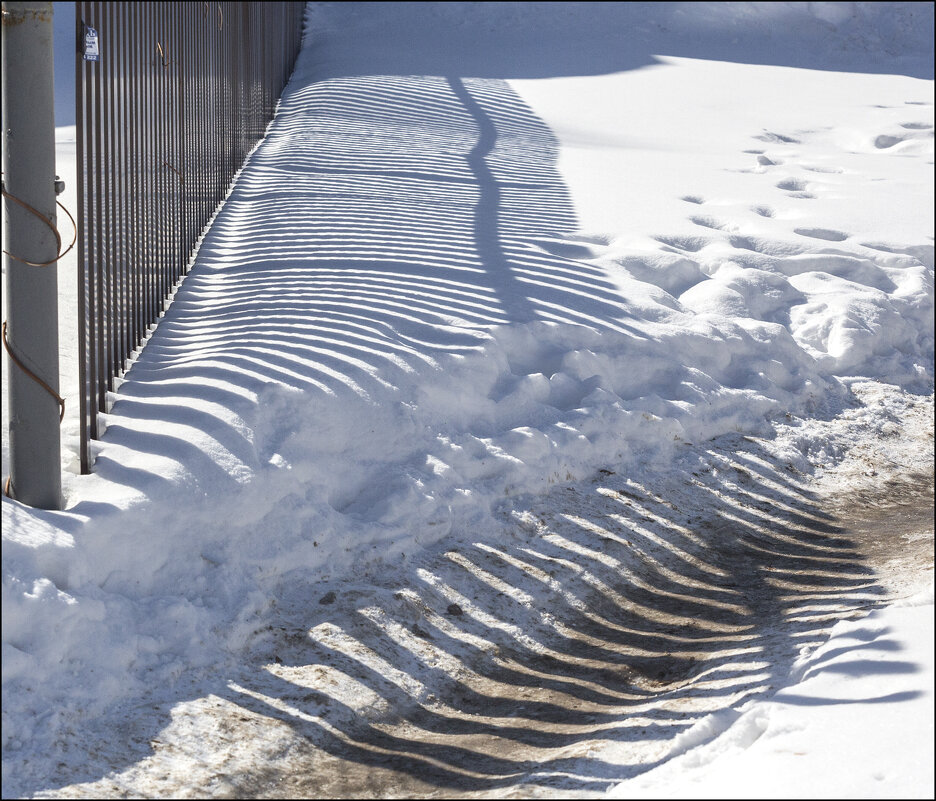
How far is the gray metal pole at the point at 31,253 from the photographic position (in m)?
3.45

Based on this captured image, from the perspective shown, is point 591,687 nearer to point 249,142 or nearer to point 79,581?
point 79,581

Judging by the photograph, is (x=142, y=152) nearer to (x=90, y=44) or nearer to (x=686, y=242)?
(x=90, y=44)

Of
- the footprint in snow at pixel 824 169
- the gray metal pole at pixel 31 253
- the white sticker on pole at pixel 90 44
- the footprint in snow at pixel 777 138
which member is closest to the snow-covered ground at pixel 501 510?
the gray metal pole at pixel 31 253

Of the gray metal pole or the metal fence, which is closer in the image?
the gray metal pole

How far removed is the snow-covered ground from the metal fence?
0.81ft

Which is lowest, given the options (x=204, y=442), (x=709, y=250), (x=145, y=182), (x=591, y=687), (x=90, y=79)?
(x=591, y=687)

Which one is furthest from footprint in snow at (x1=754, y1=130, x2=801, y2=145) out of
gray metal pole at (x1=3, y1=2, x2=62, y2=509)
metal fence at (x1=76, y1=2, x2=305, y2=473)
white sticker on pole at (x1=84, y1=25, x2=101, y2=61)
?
Result: gray metal pole at (x1=3, y1=2, x2=62, y2=509)

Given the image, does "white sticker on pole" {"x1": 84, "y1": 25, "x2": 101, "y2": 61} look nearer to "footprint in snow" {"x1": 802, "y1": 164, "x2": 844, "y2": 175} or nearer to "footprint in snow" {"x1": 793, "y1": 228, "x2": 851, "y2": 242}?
"footprint in snow" {"x1": 793, "y1": 228, "x2": 851, "y2": 242}

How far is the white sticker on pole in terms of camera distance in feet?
12.6

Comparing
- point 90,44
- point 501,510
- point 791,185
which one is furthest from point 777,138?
point 90,44

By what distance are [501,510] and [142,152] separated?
2855 mm

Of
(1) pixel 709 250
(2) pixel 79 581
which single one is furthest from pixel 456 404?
(1) pixel 709 250

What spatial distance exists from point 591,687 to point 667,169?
6952 millimetres

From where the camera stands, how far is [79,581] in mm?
3389
